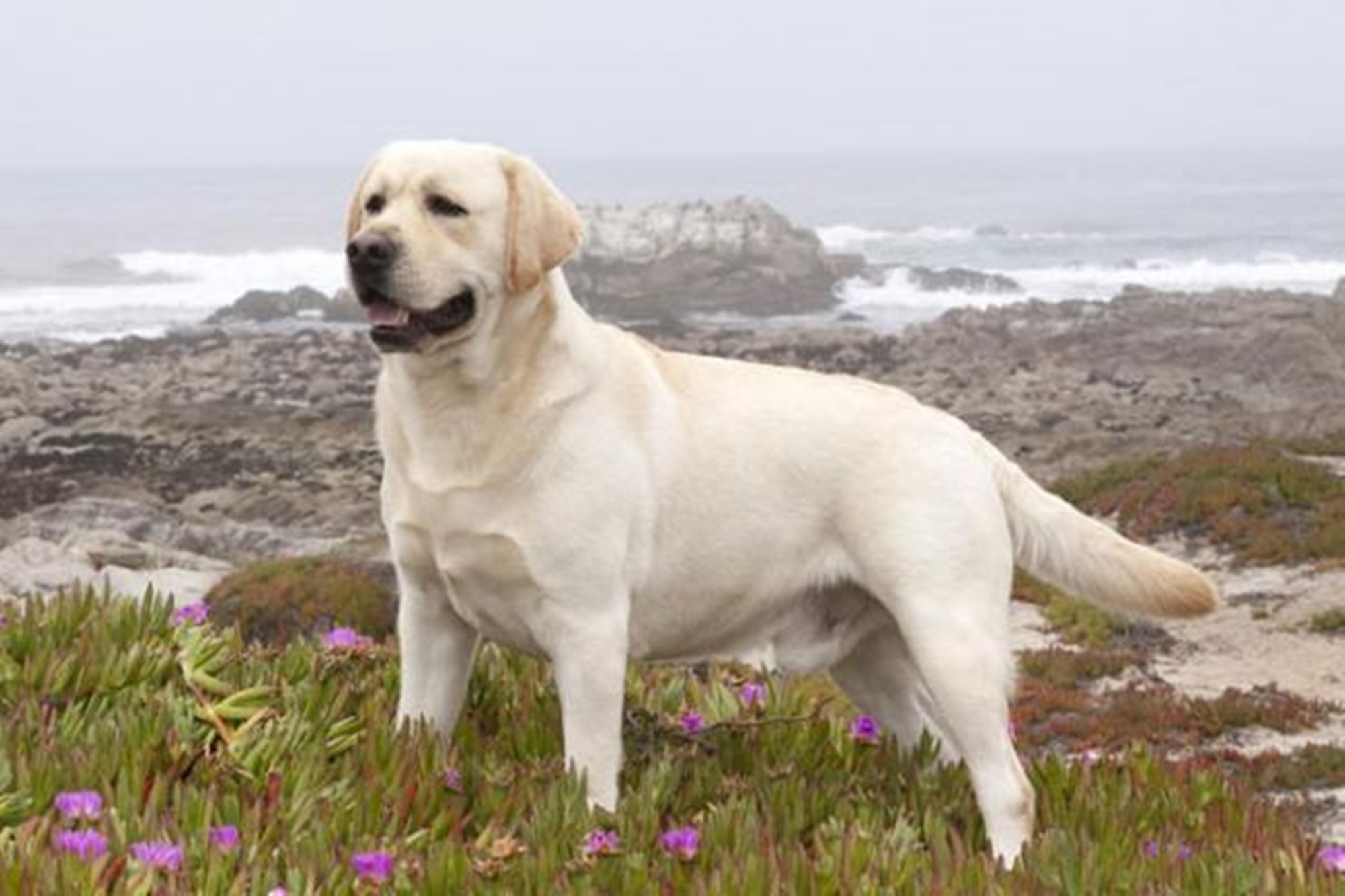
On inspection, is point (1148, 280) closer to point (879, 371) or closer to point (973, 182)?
point (879, 371)

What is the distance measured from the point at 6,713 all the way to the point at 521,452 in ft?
6.04

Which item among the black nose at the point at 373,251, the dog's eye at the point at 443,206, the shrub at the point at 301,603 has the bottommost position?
the shrub at the point at 301,603

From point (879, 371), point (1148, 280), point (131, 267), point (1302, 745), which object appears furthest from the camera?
point (131, 267)

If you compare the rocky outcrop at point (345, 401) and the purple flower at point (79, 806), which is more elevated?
the purple flower at point (79, 806)

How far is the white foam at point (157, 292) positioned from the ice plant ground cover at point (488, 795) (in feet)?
186

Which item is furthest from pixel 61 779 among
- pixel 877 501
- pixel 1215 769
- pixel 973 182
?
pixel 973 182

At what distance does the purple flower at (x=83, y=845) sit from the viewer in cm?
384

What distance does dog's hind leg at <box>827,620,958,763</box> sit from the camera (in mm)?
6523

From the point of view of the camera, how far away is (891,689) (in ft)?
21.8

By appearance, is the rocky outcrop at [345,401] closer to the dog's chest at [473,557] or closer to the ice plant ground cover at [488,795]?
the ice plant ground cover at [488,795]

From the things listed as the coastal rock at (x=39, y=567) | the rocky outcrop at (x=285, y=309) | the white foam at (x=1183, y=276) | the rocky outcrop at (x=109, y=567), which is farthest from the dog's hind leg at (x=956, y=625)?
the white foam at (x=1183, y=276)

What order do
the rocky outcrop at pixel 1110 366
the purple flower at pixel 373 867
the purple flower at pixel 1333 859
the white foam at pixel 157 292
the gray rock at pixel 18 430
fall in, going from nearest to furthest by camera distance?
the purple flower at pixel 373 867 < the purple flower at pixel 1333 859 < the gray rock at pixel 18 430 < the rocky outcrop at pixel 1110 366 < the white foam at pixel 157 292

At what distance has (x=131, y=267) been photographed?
9612cm

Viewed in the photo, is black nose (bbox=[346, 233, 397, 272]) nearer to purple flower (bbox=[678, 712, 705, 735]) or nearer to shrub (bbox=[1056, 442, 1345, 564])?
purple flower (bbox=[678, 712, 705, 735])
